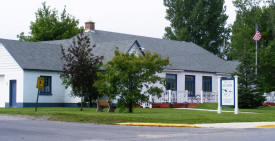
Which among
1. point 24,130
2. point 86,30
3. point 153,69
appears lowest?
point 24,130

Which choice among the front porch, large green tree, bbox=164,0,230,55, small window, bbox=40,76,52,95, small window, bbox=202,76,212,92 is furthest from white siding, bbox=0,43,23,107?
large green tree, bbox=164,0,230,55

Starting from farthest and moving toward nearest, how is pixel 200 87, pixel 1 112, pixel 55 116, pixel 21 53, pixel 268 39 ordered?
pixel 268 39, pixel 200 87, pixel 21 53, pixel 1 112, pixel 55 116

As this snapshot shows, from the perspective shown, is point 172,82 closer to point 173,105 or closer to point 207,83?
point 173,105

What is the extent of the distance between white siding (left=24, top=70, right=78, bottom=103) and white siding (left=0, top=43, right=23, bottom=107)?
16.9 inches

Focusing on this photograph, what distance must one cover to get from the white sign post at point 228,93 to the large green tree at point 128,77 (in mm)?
3760

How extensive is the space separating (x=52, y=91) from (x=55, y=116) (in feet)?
46.0

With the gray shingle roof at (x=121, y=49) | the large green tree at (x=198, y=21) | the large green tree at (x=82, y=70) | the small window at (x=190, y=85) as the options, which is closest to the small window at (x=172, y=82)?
the gray shingle roof at (x=121, y=49)

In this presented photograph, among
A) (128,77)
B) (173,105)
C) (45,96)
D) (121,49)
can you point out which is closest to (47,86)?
(45,96)

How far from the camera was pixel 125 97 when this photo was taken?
29.6 meters

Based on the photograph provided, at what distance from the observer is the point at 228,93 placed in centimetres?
3000

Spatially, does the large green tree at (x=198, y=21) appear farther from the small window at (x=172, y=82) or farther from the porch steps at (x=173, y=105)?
the porch steps at (x=173, y=105)

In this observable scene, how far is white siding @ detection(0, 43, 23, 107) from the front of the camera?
36.8 m

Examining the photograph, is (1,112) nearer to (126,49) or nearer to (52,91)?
(52,91)

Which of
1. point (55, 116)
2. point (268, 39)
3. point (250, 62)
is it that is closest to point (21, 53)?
point (55, 116)
